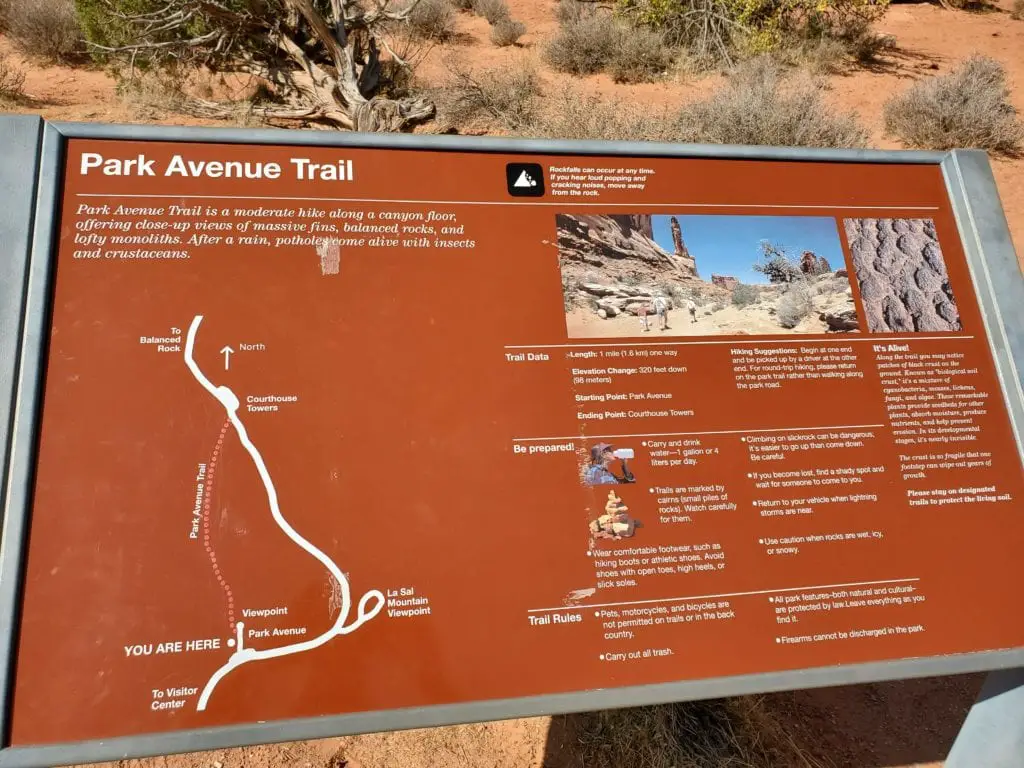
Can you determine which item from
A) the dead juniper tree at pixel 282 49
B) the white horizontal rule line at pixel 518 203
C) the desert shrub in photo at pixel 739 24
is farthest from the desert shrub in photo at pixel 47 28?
the white horizontal rule line at pixel 518 203

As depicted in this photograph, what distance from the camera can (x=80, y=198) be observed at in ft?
5.59

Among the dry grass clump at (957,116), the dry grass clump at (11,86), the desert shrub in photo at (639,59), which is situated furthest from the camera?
the desert shrub in photo at (639,59)

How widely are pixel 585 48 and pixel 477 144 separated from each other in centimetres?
1012

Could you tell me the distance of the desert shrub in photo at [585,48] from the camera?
34.6ft

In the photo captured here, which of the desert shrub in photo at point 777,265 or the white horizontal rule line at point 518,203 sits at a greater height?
the white horizontal rule line at point 518,203

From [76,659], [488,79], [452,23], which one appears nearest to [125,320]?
[76,659]

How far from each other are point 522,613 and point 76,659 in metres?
1.07

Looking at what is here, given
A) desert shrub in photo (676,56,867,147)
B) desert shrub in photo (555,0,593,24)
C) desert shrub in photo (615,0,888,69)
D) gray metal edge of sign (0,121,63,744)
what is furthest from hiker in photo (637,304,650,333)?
desert shrub in photo (555,0,593,24)

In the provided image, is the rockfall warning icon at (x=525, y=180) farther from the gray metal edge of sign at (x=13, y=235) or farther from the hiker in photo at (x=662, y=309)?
the gray metal edge of sign at (x=13, y=235)

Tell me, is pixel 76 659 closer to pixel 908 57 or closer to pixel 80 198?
pixel 80 198

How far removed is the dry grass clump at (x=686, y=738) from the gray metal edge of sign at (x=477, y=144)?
2.40 metres

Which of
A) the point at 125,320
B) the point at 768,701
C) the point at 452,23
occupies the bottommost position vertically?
the point at 768,701

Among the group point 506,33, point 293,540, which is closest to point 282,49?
point 506,33

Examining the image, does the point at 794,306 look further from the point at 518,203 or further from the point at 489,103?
the point at 489,103
